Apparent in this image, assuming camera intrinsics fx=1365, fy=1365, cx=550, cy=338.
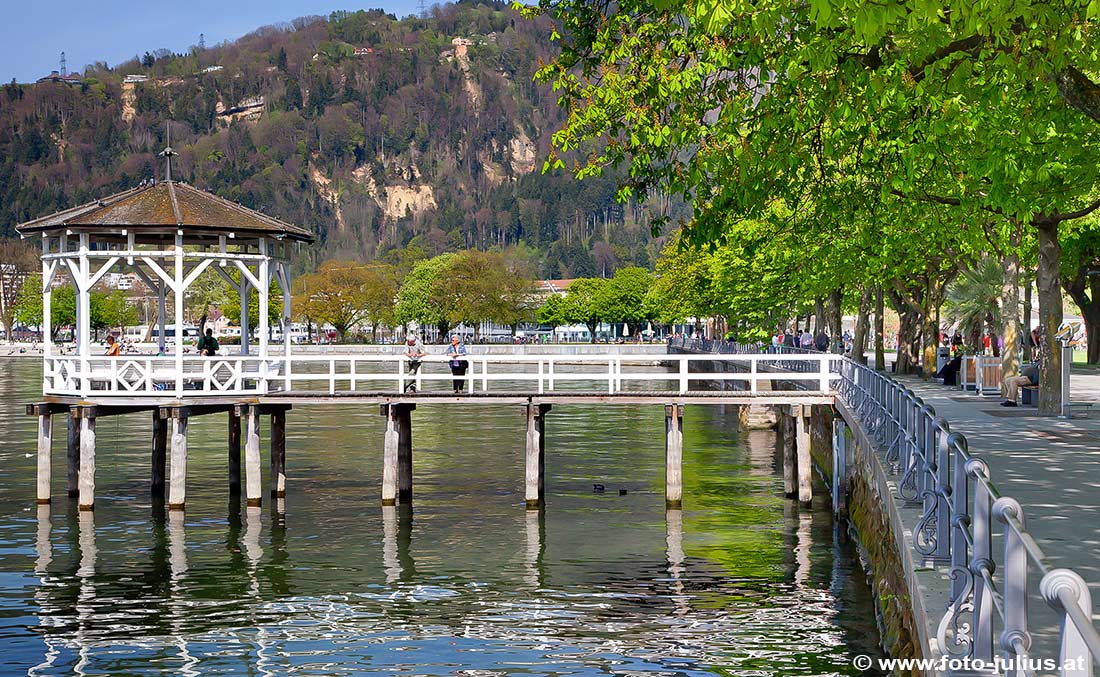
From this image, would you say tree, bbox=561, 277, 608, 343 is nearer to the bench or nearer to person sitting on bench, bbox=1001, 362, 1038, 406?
person sitting on bench, bbox=1001, 362, 1038, 406

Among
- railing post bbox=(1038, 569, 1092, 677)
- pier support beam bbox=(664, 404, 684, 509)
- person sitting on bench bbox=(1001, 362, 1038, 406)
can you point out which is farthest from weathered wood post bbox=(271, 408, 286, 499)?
railing post bbox=(1038, 569, 1092, 677)

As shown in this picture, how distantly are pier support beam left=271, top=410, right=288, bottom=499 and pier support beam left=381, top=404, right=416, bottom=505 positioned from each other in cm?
241

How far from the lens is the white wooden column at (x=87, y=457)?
91.9 ft

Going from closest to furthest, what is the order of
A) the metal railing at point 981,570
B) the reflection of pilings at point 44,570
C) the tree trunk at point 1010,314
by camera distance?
the metal railing at point 981,570 → the reflection of pilings at point 44,570 → the tree trunk at point 1010,314

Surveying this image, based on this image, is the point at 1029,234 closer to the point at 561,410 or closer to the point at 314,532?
the point at 314,532

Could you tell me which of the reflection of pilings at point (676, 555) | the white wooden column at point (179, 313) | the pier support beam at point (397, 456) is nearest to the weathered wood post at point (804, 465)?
the reflection of pilings at point (676, 555)

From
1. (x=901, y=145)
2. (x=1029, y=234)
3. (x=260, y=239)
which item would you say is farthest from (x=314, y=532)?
(x=1029, y=234)

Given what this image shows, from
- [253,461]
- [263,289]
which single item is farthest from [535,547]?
[263,289]

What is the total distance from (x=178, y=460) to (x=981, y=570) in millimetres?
23763

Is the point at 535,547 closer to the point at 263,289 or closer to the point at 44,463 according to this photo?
the point at 263,289

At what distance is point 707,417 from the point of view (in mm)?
60500

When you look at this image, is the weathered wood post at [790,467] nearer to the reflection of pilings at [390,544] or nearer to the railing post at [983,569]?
the reflection of pilings at [390,544]

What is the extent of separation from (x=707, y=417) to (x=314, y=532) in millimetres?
36202

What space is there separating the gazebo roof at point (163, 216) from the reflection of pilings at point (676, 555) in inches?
434
